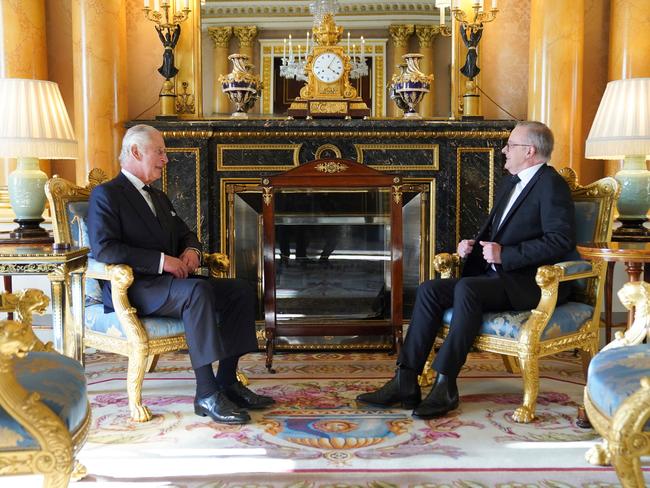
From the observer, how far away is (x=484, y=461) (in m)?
2.70

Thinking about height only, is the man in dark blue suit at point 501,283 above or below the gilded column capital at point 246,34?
below

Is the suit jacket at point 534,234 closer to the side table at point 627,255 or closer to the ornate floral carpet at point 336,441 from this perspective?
the side table at point 627,255

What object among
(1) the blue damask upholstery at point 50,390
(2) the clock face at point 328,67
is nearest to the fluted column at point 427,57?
(2) the clock face at point 328,67

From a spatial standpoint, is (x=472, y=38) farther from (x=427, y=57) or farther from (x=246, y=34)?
(x=246, y=34)

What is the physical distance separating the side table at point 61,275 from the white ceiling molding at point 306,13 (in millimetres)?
2495

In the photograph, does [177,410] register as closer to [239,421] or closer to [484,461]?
[239,421]

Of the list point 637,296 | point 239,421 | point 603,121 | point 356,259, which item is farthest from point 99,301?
point 603,121

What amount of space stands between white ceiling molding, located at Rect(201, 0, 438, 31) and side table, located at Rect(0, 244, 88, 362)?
8.19ft

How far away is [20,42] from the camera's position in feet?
16.1

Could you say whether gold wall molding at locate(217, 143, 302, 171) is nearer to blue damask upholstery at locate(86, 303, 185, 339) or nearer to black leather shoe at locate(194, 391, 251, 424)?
blue damask upholstery at locate(86, 303, 185, 339)

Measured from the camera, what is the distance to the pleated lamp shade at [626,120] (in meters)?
3.85

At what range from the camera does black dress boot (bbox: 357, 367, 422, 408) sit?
334cm

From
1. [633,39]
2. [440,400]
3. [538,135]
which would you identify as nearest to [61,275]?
[440,400]

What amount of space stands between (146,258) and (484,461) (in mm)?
1692
